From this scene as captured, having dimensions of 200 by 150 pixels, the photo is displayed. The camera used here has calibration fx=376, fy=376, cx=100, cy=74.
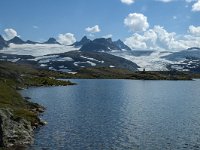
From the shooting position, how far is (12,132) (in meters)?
64.8

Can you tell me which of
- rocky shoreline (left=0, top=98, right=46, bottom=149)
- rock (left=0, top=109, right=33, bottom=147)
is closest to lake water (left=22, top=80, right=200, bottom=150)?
rocky shoreline (left=0, top=98, right=46, bottom=149)

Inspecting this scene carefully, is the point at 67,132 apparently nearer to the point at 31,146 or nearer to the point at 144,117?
the point at 31,146

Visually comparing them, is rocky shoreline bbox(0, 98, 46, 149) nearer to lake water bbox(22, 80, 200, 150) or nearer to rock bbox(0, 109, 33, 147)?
rock bbox(0, 109, 33, 147)

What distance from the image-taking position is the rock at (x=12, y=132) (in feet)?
205

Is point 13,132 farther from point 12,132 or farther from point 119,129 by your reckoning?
point 119,129

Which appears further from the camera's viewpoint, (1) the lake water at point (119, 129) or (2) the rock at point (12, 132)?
(1) the lake water at point (119, 129)

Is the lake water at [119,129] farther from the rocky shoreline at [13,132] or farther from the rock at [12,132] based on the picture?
the rock at [12,132]

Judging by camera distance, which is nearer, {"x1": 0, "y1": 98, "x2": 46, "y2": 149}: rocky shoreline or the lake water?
{"x1": 0, "y1": 98, "x2": 46, "y2": 149}: rocky shoreline

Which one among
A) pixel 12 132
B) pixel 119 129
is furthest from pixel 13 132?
pixel 119 129

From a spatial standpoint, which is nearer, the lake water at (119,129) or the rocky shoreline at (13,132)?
the rocky shoreline at (13,132)

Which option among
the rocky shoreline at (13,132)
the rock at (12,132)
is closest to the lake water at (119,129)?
the rocky shoreline at (13,132)

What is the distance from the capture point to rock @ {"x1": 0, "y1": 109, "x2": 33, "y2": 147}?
6250cm

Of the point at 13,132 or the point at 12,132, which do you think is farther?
the point at 13,132

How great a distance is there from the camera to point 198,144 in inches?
2594
